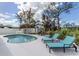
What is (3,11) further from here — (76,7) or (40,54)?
(76,7)

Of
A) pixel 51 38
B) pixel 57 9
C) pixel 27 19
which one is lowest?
pixel 51 38

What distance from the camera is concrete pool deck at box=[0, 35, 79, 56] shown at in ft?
20.3

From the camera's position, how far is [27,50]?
247 inches

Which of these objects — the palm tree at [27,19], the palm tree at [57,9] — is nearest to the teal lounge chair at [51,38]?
the palm tree at [57,9]

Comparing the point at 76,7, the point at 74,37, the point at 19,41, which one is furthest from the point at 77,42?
the point at 19,41

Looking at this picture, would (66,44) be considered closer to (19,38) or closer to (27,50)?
(27,50)

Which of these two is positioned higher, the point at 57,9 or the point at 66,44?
the point at 57,9

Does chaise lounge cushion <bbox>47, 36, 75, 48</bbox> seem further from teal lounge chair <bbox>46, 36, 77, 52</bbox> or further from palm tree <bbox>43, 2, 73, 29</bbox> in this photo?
palm tree <bbox>43, 2, 73, 29</bbox>

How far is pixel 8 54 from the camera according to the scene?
243 inches

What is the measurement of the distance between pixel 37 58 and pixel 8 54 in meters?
0.82

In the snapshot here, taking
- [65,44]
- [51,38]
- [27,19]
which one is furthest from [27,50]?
[65,44]

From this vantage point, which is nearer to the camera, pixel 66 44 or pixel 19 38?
pixel 66 44

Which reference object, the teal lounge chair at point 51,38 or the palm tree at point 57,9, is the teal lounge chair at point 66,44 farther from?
the palm tree at point 57,9

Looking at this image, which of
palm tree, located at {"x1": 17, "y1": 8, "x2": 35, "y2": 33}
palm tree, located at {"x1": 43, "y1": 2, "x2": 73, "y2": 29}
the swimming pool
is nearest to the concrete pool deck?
the swimming pool
